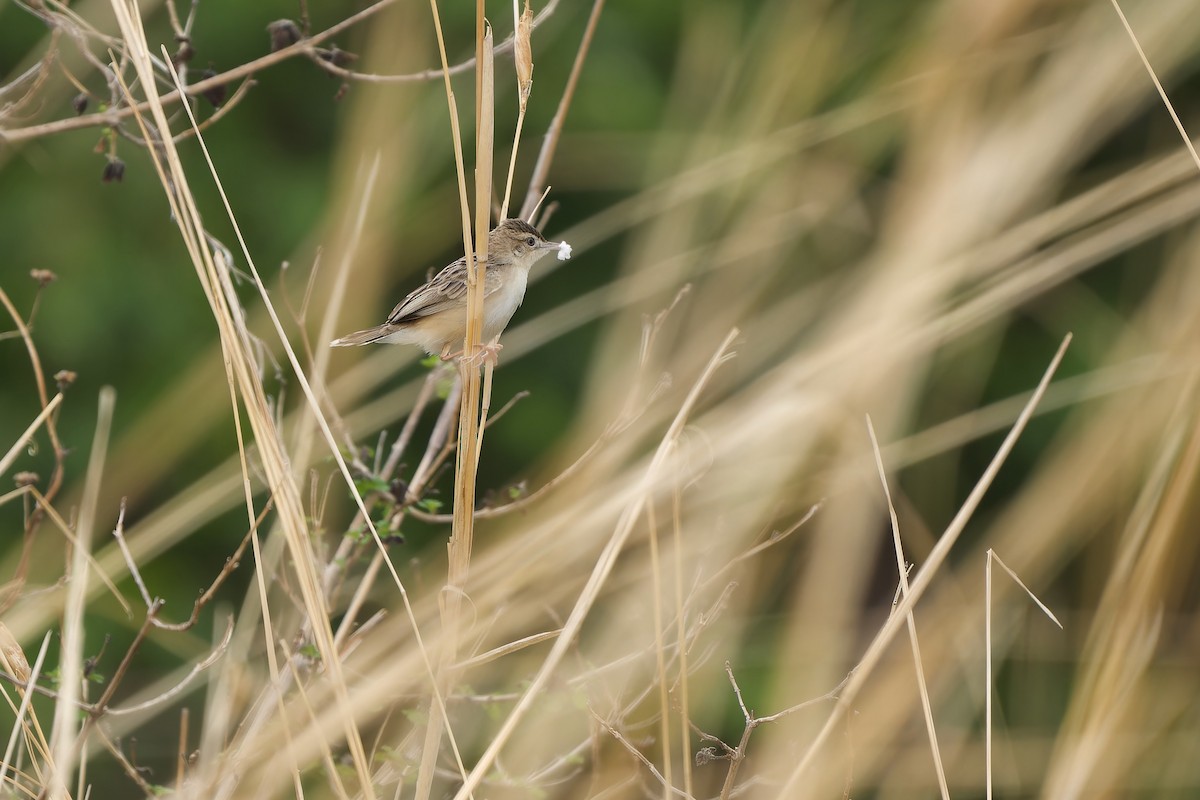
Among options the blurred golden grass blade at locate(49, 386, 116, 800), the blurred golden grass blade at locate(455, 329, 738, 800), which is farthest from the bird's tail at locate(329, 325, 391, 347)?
the blurred golden grass blade at locate(455, 329, 738, 800)

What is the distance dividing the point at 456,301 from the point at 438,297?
56mm

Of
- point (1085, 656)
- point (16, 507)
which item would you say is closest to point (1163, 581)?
point (1085, 656)

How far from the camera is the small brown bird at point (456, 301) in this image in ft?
10.1

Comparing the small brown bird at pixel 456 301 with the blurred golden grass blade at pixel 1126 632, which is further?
the small brown bird at pixel 456 301

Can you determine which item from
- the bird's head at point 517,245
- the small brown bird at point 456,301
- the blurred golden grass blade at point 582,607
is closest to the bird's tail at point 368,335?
the small brown bird at point 456,301

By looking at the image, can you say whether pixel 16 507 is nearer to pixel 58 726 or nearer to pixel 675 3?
pixel 675 3

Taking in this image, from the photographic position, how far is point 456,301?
3.14 metres

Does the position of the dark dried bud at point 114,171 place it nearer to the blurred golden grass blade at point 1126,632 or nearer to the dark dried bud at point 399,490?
the dark dried bud at point 399,490

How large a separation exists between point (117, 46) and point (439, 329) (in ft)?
3.39

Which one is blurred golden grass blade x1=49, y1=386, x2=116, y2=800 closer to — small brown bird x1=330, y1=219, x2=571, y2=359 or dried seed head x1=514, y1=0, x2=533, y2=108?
dried seed head x1=514, y1=0, x2=533, y2=108

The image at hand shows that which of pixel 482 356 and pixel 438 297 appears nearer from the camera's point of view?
pixel 482 356

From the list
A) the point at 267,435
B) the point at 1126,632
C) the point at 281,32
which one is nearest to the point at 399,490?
the point at 267,435

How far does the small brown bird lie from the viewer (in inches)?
122

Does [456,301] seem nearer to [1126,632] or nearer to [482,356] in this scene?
[482,356]
